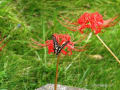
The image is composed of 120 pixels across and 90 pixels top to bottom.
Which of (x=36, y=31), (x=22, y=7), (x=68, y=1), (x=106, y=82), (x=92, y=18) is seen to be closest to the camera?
(x=92, y=18)

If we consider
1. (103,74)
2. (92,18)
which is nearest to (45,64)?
(103,74)

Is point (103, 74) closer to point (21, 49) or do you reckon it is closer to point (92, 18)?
point (92, 18)

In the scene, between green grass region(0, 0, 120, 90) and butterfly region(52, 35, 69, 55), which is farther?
green grass region(0, 0, 120, 90)

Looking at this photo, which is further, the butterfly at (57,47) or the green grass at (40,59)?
the green grass at (40,59)

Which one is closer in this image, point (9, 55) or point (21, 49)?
point (9, 55)

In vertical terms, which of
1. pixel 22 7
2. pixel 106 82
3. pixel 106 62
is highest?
pixel 22 7

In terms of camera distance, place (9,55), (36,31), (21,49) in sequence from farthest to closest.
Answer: (36,31) < (21,49) < (9,55)

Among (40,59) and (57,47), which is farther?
(40,59)

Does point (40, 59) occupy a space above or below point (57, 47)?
below
